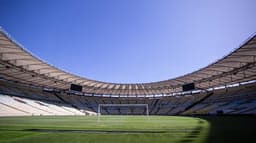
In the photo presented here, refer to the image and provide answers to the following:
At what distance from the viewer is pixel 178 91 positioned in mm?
52812

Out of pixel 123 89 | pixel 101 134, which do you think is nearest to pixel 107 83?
pixel 123 89

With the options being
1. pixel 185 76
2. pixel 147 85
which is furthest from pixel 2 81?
pixel 185 76

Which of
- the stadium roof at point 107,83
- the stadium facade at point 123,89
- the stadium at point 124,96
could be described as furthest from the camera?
the stadium facade at point 123,89

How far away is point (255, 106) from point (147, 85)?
26.4 metres

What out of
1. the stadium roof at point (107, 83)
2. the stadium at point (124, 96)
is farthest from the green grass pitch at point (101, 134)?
the stadium roof at point (107, 83)

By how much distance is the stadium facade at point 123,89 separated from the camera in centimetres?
2655

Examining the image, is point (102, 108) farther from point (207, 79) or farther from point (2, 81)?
point (207, 79)

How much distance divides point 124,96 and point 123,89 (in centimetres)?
676

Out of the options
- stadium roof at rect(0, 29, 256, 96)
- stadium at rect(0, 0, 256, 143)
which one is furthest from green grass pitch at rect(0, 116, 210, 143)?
stadium roof at rect(0, 29, 256, 96)

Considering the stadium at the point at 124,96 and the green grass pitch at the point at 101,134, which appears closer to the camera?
the green grass pitch at the point at 101,134

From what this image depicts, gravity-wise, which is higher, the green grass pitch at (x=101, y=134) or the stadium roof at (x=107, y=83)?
the stadium roof at (x=107, y=83)

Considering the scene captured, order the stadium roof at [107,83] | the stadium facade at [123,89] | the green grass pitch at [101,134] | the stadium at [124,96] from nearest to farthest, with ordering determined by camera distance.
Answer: the green grass pitch at [101,134]
the stadium at [124,96]
the stadium roof at [107,83]
the stadium facade at [123,89]

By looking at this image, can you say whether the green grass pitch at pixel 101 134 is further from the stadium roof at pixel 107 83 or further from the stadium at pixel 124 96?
the stadium roof at pixel 107 83

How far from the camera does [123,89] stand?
53375 mm
